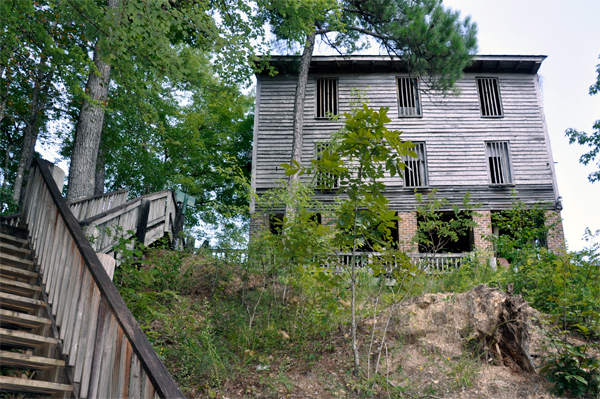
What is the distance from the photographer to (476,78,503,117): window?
17.1 m

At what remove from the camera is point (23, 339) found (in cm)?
342

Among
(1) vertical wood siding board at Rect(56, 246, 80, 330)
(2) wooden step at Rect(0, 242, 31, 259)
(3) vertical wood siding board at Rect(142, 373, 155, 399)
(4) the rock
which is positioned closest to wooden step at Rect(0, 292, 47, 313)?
(1) vertical wood siding board at Rect(56, 246, 80, 330)

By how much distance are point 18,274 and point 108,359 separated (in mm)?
2023

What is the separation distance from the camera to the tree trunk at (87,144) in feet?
29.7

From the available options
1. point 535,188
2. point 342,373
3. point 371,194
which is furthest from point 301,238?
point 535,188

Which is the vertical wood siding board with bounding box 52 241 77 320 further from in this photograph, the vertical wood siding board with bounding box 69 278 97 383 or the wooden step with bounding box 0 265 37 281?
the wooden step with bounding box 0 265 37 281

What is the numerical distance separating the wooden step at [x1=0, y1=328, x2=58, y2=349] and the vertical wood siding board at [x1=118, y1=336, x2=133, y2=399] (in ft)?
3.52

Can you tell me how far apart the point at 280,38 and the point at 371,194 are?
12381mm

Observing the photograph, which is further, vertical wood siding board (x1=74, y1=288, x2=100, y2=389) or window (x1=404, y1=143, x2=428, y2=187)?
window (x1=404, y1=143, x2=428, y2=187)

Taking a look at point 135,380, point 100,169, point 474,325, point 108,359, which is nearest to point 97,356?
point 108,359

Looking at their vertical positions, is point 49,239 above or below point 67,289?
above

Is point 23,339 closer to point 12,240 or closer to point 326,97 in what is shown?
point 12,240

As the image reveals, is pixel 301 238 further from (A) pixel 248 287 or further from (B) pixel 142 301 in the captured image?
(A) pixel 248 287

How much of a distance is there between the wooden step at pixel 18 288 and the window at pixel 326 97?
1396 centimetres
